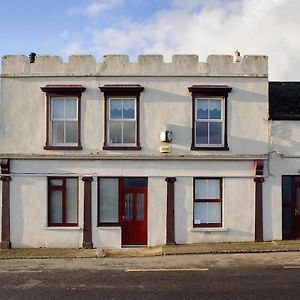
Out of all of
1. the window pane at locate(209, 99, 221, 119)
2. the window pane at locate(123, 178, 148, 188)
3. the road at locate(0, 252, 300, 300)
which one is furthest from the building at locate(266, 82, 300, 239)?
the window pane at locate(123, 178, 148, 188)

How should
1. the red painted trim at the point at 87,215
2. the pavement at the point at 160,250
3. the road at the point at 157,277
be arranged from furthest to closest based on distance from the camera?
1. the red painted trim at the point at 87,215
2. the pavement at the point at 160,250
3. the road at the point at 157,277

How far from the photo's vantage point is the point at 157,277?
11.8 metres

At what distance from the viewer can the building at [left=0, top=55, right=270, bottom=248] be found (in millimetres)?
16547

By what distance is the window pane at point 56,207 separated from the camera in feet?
54.7

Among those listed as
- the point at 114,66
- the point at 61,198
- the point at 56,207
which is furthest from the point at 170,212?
the point at 114,66

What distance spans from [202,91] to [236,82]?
55.6 inches

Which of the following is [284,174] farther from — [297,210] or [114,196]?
[114,196]

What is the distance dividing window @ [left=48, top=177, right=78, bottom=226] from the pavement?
126cm

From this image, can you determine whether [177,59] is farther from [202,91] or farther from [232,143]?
[232,143]

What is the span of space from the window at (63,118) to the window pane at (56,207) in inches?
75.1

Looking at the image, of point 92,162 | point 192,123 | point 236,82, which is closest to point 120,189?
point 92,162

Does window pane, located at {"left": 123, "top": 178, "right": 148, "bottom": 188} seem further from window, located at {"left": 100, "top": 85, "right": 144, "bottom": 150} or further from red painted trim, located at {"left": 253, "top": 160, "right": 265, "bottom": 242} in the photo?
red painted trim, located at {"left": 253, "top": 160, "right": 265, "bottom": 242}

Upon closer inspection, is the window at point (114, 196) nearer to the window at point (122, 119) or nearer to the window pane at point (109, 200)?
the window pane at point (109, 200)

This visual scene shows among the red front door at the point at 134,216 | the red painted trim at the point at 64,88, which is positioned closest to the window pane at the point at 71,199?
the red front door at the point at 134,216
